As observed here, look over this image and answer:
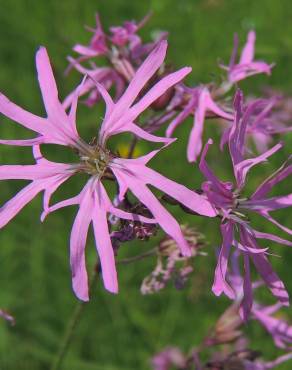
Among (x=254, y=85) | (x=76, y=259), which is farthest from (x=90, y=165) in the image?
(x=254, y=85)

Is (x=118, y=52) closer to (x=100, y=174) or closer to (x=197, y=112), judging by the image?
(x=197, y=112)

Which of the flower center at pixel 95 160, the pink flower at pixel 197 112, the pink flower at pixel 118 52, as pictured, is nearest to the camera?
the flower center at pixel 95 160

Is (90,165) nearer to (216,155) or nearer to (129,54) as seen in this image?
(129,54)

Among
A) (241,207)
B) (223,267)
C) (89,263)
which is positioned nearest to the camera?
(223,267)

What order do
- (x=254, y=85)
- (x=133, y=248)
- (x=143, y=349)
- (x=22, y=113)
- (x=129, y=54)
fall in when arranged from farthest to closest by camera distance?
(x=254, y=85)
(x=133, y=248)
(x=143, y=349)
(x=129, y=54)
(x=22, y=113)

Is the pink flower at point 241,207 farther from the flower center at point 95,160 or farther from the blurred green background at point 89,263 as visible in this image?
the blurred green background at point 89,263

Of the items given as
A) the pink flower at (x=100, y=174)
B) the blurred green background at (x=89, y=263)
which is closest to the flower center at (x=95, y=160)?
the pink flower at (x=100, y=174)

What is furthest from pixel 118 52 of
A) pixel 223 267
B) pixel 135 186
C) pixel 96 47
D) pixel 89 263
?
pixel 89 263
